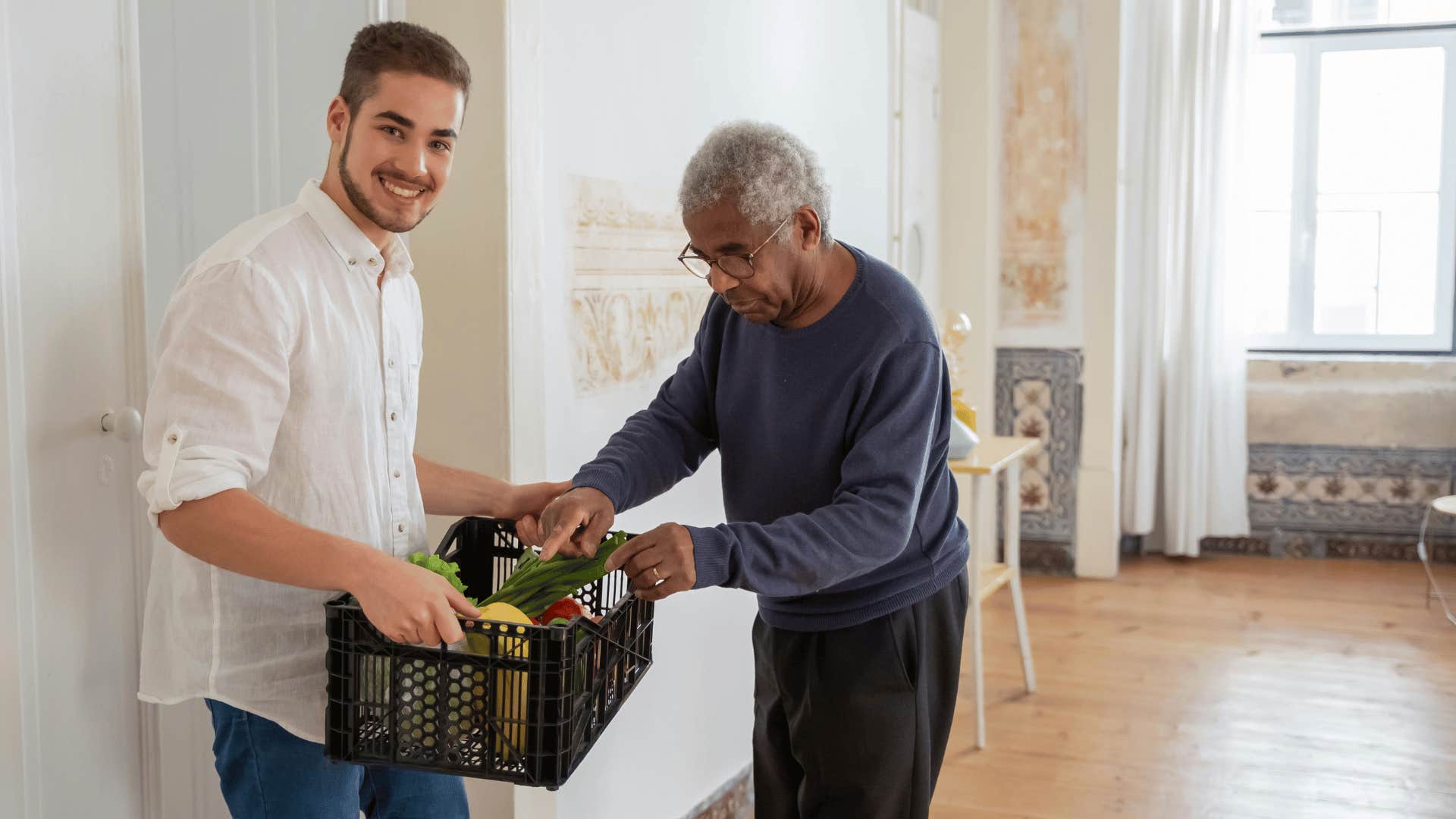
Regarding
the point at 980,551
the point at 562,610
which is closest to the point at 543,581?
the point at 562,610

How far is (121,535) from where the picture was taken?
163cm

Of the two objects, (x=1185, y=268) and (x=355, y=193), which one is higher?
(x=1185, y=268)

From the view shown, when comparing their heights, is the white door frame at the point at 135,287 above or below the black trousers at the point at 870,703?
above

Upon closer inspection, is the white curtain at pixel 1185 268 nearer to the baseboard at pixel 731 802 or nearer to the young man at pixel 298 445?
the baseboard at pixel 731 802

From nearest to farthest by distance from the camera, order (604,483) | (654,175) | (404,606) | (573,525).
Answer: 1. (404,606)
2. (573,525)
3. (604,483)
4. (654,175)

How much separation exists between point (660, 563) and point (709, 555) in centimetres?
7

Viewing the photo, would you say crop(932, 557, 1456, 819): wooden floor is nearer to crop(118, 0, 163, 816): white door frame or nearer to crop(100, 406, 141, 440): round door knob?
crop(118, 0, 163, 816): white door frame

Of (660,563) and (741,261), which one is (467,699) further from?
(741,261)

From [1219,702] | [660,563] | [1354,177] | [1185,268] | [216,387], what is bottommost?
[1219,702]

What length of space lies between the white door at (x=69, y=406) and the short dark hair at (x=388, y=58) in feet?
1.07

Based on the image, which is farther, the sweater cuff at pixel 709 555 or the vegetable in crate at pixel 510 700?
the sweater cuff at pixel 709 555

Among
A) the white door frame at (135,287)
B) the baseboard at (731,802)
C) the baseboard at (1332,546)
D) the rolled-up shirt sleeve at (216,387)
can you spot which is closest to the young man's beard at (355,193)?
the rolled-up shirt sleeve at (216,387)

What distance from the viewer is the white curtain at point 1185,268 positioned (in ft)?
19.1

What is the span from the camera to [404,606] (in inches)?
50.9
